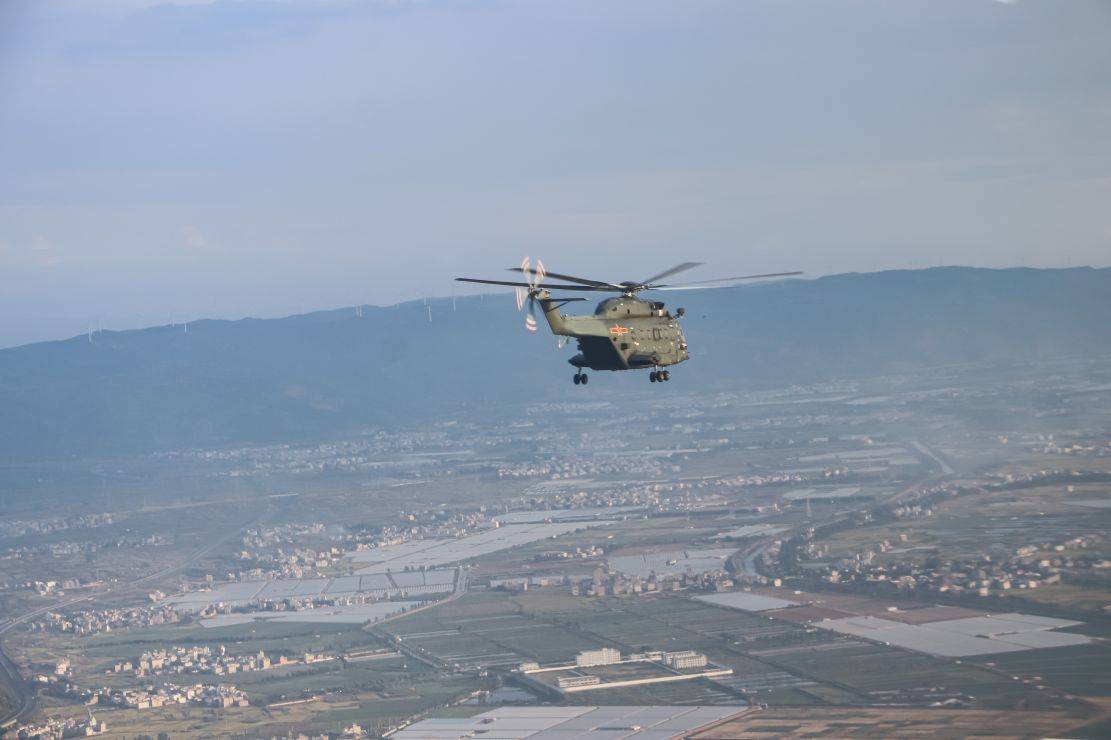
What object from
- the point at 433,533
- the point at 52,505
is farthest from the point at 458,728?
the point at 52,505

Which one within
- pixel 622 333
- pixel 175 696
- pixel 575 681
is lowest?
pixel 175 696

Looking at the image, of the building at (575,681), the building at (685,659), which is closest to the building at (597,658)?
the building at (685,659)

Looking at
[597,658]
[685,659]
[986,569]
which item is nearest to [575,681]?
[597,658]

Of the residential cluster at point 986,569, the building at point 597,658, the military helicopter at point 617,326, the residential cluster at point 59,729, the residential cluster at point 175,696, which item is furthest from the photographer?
the residential cluster at point 986,569

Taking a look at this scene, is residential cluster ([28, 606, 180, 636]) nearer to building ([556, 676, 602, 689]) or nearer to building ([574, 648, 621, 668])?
building ([574, 648, 621, 668])

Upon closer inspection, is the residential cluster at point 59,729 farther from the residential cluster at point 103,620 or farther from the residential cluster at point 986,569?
the residential cluster at point 986,569

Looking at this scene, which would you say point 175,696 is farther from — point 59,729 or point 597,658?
point 597,658

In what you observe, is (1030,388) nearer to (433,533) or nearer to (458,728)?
(433,533)
